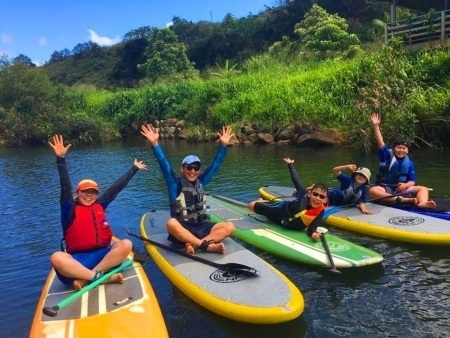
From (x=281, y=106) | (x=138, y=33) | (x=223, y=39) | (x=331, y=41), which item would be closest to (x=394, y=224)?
(x=281, y=106)

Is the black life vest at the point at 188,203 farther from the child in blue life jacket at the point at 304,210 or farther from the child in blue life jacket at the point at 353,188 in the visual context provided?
the child in blue life jacket at the point at 353,188

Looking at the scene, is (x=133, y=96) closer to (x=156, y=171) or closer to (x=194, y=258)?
(x=156, y=171)

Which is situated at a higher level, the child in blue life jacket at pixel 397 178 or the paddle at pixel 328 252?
→ the child in blue life jacket at pixel 397 178

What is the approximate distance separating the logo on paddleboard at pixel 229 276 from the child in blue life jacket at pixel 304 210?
1.44 metres

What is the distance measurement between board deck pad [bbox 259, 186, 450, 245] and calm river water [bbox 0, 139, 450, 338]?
0.45ft

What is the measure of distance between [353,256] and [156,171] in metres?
8.81

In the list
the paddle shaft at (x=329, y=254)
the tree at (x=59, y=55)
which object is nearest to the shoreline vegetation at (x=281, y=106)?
the paddle shaft at (x=329, y=254)

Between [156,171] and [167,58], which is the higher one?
[167,58]

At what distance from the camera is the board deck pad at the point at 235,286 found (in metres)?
3.66

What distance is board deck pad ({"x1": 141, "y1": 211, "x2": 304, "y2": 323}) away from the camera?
3656 millimetres

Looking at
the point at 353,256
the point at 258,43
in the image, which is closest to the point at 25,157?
the point at 353,256

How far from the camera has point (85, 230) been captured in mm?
4434

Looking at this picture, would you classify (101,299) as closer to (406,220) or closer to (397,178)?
(406,220)

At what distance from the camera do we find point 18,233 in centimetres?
753
